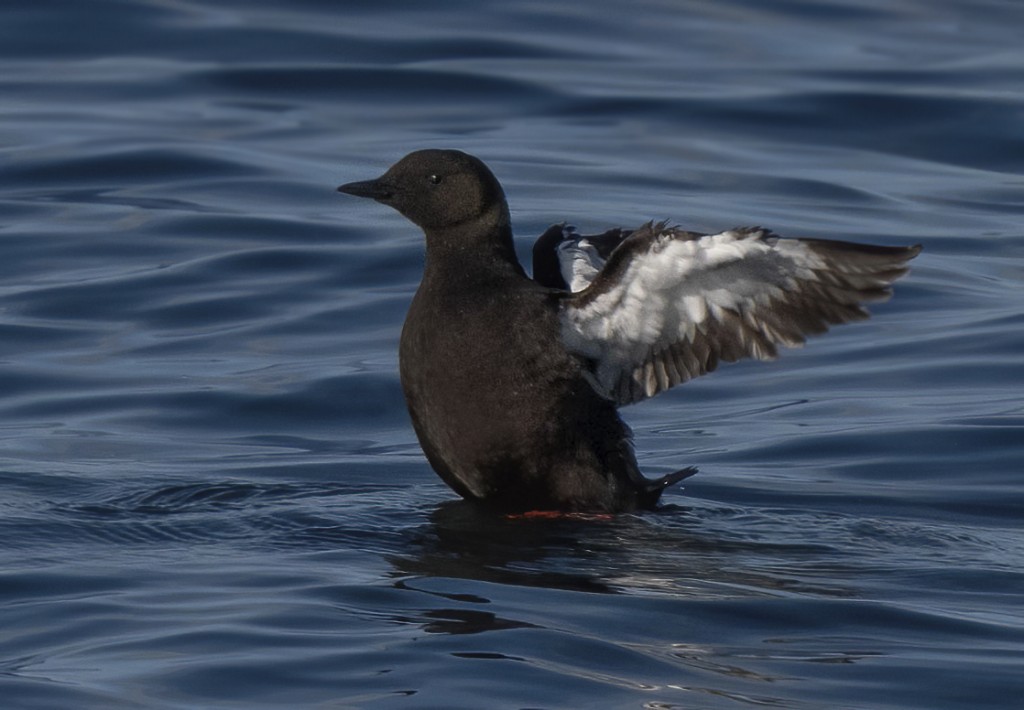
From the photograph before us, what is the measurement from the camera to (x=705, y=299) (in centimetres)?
759

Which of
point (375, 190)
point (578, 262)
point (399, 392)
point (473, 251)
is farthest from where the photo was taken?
point (399, 392)

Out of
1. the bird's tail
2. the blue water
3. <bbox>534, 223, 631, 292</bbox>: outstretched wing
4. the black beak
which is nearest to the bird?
the bird's tail

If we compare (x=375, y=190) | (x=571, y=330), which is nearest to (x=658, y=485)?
(x=571, y=330)

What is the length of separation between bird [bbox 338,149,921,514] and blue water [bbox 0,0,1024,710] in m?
0.23

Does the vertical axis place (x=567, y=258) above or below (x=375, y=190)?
below

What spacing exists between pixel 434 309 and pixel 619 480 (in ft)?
3.54

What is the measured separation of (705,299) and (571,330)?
56cm

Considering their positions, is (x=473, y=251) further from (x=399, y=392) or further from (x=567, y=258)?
(x=399, y=392)

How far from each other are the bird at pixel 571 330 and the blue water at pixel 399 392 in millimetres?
227

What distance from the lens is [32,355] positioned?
1090 centimetres

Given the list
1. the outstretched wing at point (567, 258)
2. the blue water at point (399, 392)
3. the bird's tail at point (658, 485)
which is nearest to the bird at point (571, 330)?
the bird's tail at point (658, 485)

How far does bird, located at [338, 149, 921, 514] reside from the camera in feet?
23.9

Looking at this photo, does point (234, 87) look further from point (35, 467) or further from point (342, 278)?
point (35, 467)

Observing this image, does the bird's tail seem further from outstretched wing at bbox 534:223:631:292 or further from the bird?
outstretched wing at bbox 534:223:631:292
